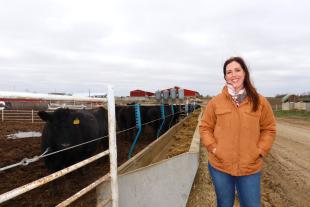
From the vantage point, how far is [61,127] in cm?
471

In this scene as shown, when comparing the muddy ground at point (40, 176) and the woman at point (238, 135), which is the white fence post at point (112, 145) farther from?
the woman at point (238, 135)

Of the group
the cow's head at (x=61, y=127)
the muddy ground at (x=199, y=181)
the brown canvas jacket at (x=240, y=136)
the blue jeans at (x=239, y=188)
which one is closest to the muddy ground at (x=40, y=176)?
the muddy ground at (x=199, y=181)

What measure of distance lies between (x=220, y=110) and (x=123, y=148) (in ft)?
19.4

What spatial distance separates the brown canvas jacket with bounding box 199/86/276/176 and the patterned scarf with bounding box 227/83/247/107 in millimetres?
32

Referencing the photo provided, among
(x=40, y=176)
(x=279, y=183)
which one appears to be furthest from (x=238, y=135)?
(x=40, y=176)

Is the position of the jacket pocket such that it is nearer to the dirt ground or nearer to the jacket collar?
the jacket collar

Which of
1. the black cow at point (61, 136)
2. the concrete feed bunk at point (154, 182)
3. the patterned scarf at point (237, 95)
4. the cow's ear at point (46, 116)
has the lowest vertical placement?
the concrete feed bunk at point (154, 182)

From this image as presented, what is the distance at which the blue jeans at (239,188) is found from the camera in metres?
2.95

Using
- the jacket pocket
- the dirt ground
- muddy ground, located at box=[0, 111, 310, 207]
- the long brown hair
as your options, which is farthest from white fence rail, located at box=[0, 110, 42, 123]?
the jacket pocket

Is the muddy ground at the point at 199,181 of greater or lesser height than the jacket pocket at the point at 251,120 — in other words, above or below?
below

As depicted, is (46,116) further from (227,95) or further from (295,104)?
(295,104)

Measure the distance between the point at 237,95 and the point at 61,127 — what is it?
9.23 ft

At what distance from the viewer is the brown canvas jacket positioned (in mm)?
2889

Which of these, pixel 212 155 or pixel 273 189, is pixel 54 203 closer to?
pixel 212 155
